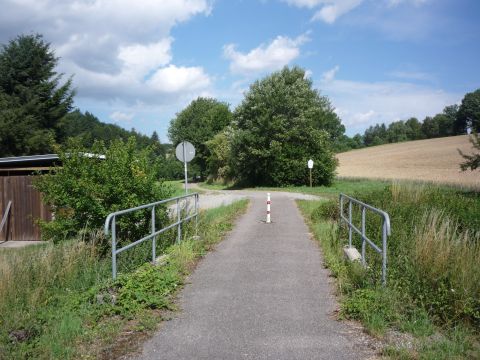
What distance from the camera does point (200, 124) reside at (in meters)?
69.8

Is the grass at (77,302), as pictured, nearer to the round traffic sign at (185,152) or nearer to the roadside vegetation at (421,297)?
the roadside vegetation at (421,297)

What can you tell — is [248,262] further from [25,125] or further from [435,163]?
[435,163]

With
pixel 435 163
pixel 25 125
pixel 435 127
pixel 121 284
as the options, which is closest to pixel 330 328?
pixel 121 284

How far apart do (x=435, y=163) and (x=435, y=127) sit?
71.5 metres

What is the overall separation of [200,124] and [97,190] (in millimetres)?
61137

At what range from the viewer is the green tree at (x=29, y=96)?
3569 centimetres

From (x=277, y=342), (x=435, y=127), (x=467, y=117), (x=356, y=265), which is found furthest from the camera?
(x=435, y=127)

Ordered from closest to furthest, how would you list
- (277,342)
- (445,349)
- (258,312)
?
(445,349) → (277,342) → (258,312)

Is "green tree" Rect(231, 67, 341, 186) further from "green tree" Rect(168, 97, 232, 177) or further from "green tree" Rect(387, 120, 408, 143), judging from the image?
"green tree" Rect(387, 120, 408, 143)

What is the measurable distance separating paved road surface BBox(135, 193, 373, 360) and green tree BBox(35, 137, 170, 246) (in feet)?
6.29

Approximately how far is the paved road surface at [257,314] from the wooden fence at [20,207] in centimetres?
902

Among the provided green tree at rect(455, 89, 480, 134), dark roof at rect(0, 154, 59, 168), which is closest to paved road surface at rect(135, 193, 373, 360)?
dark roof at rect(0, 154, 59, 168)

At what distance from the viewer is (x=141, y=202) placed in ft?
32.4

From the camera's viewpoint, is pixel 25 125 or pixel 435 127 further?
pixel 435 127
